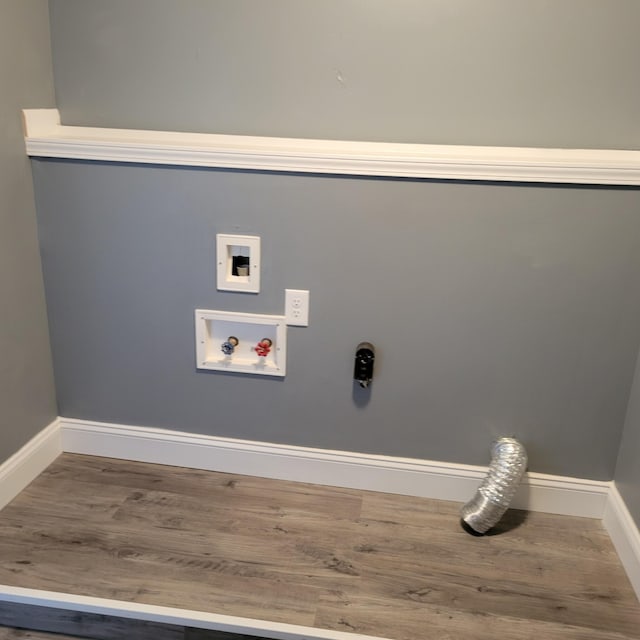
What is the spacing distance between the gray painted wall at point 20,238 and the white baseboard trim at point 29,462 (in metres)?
0.03

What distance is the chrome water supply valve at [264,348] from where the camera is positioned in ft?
6.31

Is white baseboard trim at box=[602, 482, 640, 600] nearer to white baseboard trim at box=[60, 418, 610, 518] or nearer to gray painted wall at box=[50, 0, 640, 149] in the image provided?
white baseboard trim at box=[60, 418, 610, 518]

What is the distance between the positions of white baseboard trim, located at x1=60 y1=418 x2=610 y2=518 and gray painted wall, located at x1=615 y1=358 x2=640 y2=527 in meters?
0.10

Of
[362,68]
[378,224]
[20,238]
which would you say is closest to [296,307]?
[378,224]

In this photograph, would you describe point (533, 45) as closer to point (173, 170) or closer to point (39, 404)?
point (173, 170)

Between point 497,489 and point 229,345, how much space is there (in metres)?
0.90

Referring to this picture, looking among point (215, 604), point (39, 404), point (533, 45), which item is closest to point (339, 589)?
point (215, 604)

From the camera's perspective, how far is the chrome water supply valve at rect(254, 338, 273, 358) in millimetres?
A: 1924

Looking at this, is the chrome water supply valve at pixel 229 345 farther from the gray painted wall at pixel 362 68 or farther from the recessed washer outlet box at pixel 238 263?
the gray painted wall at pixel 362 68

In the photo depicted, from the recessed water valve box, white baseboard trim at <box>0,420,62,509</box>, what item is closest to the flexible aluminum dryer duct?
the recessed water valve box

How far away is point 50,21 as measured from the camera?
182cm

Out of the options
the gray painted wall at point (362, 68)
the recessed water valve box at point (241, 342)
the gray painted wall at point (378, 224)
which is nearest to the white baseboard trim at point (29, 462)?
the gray painted wall at point (378, 224)

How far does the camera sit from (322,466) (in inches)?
79.5

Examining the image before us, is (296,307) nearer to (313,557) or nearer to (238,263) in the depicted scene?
(238,263)
